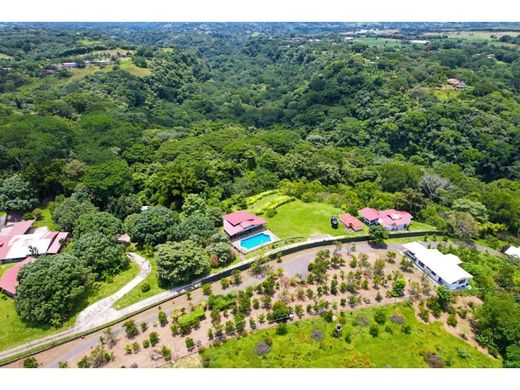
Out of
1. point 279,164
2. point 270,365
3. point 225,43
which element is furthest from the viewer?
point 225,43

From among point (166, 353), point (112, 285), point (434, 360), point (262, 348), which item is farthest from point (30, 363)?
point (434, 360)

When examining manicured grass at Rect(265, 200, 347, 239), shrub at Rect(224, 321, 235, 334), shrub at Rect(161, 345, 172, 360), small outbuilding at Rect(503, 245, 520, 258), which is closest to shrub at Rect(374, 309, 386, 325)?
shrub at Rect(224, 321, 235, 334)

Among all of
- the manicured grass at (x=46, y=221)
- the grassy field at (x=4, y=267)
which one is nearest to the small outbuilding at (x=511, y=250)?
the manicured grass at (x=46, y=221)

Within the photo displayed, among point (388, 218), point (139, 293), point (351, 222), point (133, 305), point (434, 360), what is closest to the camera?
point (434, 360)

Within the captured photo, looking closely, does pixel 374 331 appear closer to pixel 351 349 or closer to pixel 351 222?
pixel 351 349

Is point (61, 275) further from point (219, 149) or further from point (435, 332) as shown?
point (219, 149)

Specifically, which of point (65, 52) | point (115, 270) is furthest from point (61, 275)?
point (65, 52)

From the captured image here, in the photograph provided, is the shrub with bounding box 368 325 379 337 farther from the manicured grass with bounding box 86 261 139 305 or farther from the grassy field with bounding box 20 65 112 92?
the grassy field with bounding box 20 65 112 92
